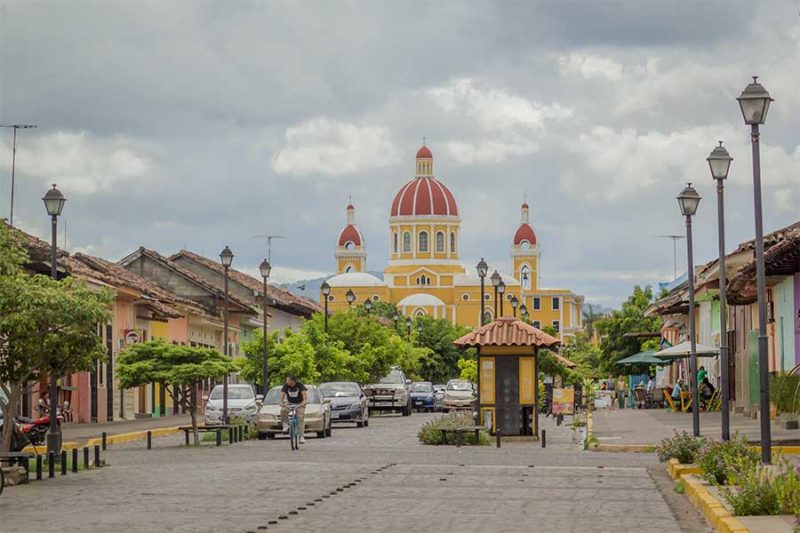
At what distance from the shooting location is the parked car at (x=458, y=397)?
63.7 m

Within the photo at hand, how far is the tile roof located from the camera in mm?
36438

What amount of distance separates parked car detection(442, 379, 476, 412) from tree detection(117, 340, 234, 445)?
94.0ft

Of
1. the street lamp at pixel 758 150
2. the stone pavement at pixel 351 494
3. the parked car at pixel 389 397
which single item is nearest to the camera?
the stone pavement at pixel 351 494

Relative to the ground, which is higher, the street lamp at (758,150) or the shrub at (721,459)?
the street lamp at (758,150)

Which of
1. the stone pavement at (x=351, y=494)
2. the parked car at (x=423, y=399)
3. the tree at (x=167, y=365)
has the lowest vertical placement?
the stone pavement at (x=351, y=494)

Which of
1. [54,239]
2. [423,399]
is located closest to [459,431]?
[54,239]

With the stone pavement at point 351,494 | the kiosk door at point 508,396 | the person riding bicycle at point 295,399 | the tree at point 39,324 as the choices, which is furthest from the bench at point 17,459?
the kiosk door at point 508,396

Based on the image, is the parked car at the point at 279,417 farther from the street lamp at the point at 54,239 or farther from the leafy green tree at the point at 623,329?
the leafy green tree at the point at 623,329

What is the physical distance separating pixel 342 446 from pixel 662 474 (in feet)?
37.0

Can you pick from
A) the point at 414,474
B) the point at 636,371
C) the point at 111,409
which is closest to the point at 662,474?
the point at 414,474

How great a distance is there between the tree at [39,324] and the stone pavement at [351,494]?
1750 mm

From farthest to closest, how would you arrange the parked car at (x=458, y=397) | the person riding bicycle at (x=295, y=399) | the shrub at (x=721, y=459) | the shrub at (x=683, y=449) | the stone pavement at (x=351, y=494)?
1. the parked car at (x=458, y=397)
2. the person riding bicycle at (x=295, y=399)
3. the shrub at (x=683, y=449)
4. the shrub at (x=721, y=459)
5. the stone pavement at (x=351, y=494)

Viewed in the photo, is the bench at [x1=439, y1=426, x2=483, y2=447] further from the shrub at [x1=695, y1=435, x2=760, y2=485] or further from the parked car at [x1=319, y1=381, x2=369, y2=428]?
the shrub at [x1=695, y1=435, x2=760, y2=485]

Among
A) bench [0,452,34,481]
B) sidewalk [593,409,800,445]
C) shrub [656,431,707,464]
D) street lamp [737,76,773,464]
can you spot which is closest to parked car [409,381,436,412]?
sidewalk [593,409,800,445]
